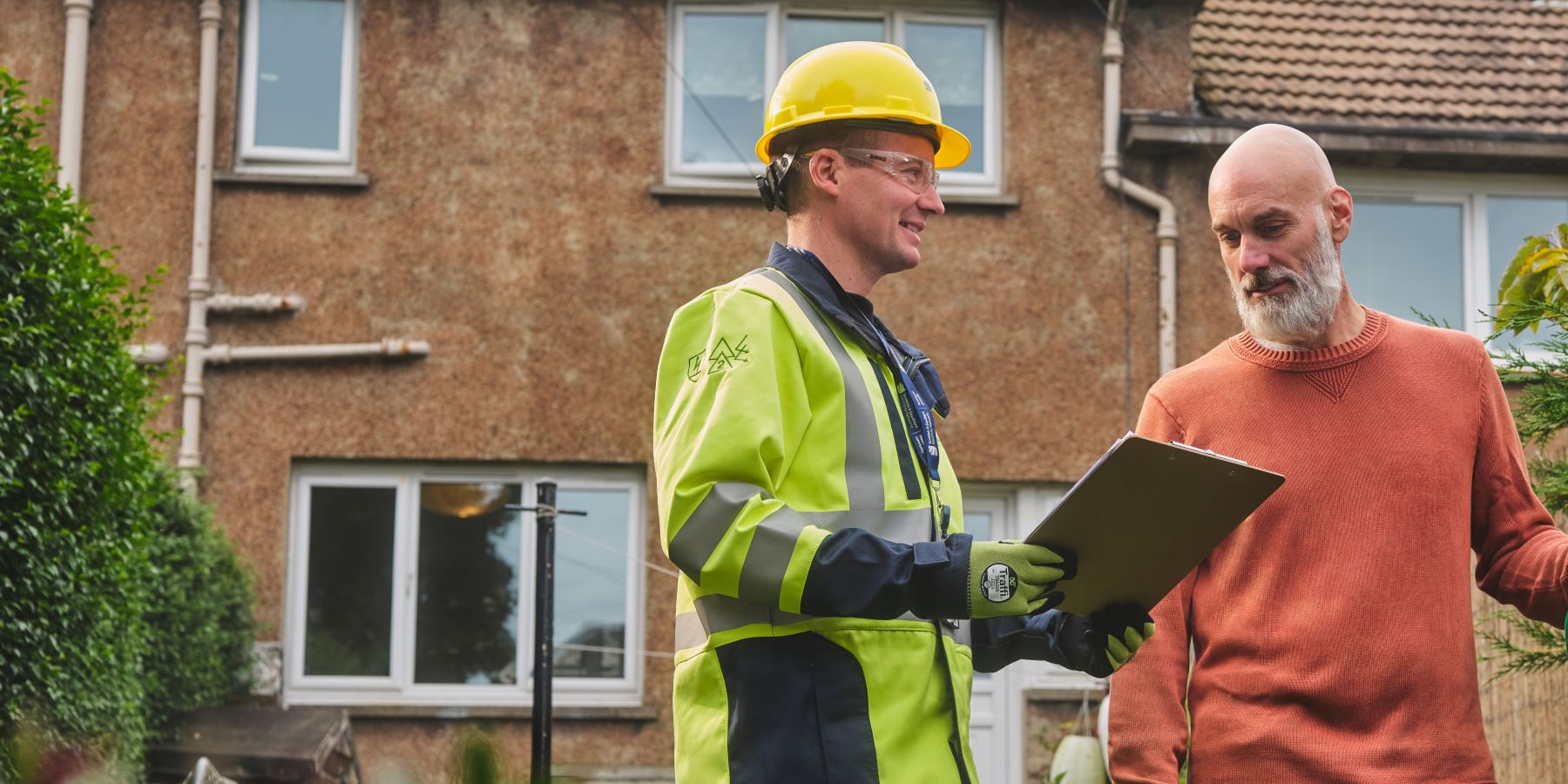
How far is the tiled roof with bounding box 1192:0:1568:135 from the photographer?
11.4 m

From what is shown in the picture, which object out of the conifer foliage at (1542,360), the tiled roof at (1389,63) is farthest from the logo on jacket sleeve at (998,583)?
the tiled roof at (1389,63)

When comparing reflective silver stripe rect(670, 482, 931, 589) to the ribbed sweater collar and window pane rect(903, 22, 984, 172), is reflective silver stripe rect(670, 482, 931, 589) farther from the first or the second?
window pane rect(903, 22, 984, 172)

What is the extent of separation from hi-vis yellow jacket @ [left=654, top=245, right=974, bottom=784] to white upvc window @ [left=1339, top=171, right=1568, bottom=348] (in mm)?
9358

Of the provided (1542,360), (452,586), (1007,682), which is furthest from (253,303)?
(1542,360)

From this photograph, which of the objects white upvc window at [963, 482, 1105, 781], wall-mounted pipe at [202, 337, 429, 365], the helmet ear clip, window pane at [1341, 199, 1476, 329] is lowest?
white upvc window at [963, 482, 1105, 781]

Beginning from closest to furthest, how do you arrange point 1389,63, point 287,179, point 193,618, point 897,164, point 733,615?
point 733,615
point 897,164
point 193,618
point 287,179
point 1389,63

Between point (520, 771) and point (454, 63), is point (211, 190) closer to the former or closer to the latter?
point (454, 63)

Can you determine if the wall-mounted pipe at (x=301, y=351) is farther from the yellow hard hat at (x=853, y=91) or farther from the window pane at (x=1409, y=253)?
the yellow hard hat at (x=853, y=91)

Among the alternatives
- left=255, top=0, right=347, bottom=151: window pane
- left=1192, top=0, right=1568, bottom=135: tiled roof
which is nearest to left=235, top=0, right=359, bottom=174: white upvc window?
left=255, top=0, right=347, bottom=151: window pane

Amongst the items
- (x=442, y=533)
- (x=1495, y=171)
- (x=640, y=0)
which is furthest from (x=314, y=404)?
(x=1495, y=171)

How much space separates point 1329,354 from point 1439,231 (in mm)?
8972

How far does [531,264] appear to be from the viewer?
10.8 m

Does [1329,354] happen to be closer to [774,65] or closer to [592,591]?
[592,591]

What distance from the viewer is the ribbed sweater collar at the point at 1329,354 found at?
329 centimetres
